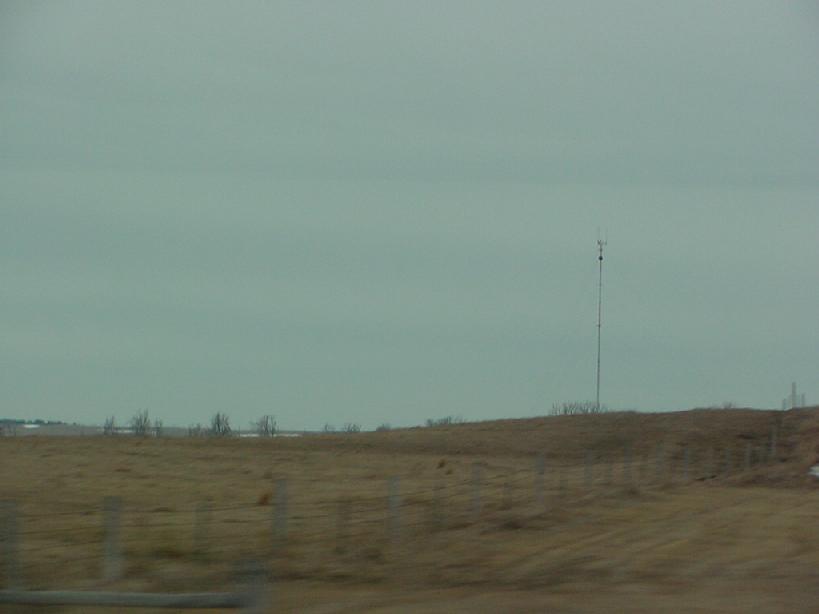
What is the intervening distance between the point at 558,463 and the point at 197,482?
21338 millimetres

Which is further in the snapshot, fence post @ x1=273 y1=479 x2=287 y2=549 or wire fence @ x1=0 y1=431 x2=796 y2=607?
fence post @ x1=273 y1=479 x2=287 y2=549

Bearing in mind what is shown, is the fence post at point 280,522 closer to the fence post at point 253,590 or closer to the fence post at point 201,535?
the fence post at point 201,535

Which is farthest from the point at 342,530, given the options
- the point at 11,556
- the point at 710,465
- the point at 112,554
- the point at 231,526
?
the point at 710,465

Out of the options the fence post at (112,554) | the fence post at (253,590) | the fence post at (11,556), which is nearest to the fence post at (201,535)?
the fence post at (112,554)

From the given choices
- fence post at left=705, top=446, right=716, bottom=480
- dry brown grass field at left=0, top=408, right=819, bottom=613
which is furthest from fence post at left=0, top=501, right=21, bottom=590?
fence post at left=705, top=446, right=716, bottom=480

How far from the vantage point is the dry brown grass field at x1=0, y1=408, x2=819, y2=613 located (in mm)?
15656

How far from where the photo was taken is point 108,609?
11641 millimetres

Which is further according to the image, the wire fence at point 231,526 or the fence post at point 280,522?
the fence post at point 280,522

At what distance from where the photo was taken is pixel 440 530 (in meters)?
25.1

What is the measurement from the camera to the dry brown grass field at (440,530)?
15.7 meters

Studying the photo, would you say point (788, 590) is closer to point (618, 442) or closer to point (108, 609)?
point (108, 609)

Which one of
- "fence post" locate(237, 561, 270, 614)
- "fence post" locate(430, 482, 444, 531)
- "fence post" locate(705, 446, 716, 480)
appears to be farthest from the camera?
"fence post" locate(705, 446, 716, 480)

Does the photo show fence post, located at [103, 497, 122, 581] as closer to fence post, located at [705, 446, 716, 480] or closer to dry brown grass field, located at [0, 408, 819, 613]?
dry brown grass field, located at [0, 408, 819, 613]

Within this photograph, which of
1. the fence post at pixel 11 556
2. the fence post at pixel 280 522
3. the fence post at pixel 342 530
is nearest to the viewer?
the fence post at pixel 11 556
